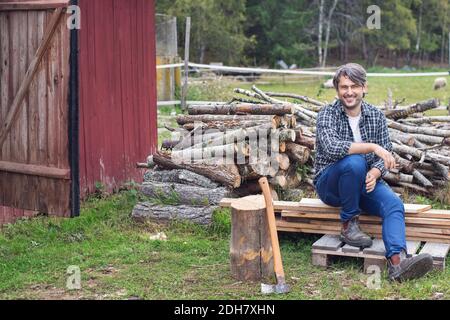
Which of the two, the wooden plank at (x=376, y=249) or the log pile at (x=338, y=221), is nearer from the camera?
the wooden plank at (x=376, y=249)

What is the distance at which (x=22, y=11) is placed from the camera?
6.24 meters

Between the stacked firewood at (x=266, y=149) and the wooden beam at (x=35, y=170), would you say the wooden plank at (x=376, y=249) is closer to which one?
the stacked firewood at (x=266, y=149)

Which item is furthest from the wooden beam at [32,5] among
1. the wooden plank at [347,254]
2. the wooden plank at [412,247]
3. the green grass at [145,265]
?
the wooden plank at [412,247]

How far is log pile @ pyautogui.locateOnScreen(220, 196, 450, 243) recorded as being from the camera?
5922mm

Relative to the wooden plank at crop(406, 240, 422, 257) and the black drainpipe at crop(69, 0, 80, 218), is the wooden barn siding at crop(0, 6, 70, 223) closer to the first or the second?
the black drainpipe at crop(69, 0, 80, 218)

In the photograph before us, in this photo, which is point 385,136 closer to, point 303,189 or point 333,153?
point 333,153

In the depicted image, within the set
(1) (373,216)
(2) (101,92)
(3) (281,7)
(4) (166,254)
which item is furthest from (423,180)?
(3) (281,7)

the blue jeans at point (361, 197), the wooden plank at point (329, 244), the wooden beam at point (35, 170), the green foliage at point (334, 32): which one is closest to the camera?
the blue jeans at point (361, 197)

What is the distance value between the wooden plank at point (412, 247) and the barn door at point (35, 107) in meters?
2.94

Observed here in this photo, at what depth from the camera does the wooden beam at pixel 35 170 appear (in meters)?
6.10

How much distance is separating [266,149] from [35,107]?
8.52ft

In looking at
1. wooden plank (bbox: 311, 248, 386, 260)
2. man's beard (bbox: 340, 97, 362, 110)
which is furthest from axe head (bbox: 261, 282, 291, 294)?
man's beard (bbox: 340, 97, 362, 110)

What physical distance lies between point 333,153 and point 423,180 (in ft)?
9.00
